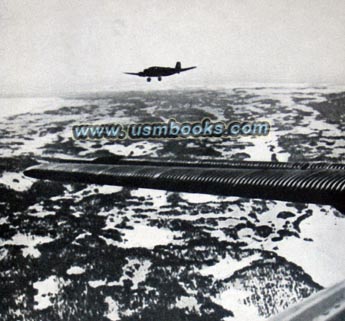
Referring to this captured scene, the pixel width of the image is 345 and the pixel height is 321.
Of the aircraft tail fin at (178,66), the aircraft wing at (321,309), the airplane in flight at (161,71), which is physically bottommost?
the aircraft wing at (321,309)

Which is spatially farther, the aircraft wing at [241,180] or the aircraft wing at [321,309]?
the aircraft wing at [321,309]

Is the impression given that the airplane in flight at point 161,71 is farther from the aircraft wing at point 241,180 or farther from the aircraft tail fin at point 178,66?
the aircraft wing at point 241,180

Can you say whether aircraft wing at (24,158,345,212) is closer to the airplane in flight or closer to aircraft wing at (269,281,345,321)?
aircraft wing at (269,281,345,321)

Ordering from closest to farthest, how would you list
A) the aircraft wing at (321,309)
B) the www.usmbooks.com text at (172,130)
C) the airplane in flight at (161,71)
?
the aircraft wing at (321,309), the airplane in flight at (161,71), the www.usmbooks.com text at (172,130)

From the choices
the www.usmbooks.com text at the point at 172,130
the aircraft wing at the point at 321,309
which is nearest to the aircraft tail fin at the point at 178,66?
the www.usmbooks.com text at the point at 172,130

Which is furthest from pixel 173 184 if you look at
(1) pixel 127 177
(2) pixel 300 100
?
(2) pixel 300 100

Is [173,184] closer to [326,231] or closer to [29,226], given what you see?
[326,231]

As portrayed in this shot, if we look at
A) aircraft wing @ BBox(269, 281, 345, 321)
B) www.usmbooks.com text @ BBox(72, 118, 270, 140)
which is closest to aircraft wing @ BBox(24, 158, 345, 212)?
aircraft wing @ BBox(269, 281, 345, 321)
